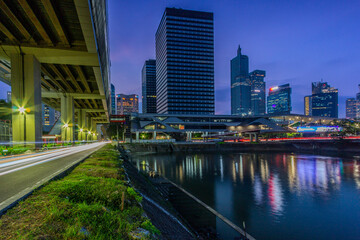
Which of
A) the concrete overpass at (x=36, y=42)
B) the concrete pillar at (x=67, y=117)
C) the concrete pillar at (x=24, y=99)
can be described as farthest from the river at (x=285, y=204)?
the concrete pillar at (x=67, y=117)

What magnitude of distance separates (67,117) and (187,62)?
118 m

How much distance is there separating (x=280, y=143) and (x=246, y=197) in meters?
77.3

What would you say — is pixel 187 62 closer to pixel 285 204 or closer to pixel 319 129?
pixel 319 129

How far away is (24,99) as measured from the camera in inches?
839

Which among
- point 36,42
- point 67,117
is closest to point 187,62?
point 67,117

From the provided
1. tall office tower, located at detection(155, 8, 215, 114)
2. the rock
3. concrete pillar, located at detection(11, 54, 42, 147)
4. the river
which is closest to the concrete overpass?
concrete pillar, located at detection(11, 54, 42, 147)

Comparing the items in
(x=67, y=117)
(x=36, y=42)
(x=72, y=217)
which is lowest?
(x=72, y=217)

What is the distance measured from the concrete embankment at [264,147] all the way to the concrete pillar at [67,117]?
2601 centimetres

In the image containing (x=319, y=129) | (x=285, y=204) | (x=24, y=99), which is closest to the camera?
(x=285, y=204)

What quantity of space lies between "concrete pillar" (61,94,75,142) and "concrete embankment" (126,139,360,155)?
26012 mm

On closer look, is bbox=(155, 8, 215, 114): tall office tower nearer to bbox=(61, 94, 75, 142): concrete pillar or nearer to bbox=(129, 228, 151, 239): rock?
bbox=(61, 94, 75, 142): concrete pillar

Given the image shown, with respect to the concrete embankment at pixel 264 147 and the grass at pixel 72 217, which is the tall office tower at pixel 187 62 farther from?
the grass at pixel 72 217

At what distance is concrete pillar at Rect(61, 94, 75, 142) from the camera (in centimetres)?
4535

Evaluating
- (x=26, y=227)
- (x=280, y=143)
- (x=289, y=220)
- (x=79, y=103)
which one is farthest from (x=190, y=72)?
(x=26, y=227)
